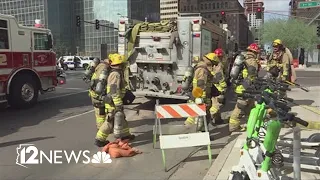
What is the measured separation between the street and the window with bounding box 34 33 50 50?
6.42ft

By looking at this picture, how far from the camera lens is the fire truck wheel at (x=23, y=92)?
1122 cm

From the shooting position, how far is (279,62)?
9.47 metres

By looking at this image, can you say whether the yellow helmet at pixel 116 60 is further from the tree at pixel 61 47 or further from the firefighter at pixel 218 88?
the tree at pixel 61 47

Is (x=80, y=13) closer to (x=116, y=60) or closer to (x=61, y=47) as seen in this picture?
(x=61, y=47)

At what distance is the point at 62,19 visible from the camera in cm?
8481

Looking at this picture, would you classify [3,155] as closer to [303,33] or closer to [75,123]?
[75,123]

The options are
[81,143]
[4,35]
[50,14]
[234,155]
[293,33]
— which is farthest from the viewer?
[50,14]

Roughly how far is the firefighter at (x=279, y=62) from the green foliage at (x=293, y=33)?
41.7m

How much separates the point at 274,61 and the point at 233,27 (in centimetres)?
10573

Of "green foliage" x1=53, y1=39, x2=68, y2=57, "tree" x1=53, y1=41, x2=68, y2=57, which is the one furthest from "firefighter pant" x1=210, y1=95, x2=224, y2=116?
"green foliage" x1=53, y1=39, x2=68, y2=57

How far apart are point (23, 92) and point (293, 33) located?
45879 millimetres

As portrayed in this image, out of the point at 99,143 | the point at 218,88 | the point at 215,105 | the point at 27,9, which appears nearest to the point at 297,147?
the point at 99,143

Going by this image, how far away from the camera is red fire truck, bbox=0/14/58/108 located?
35.5 ft

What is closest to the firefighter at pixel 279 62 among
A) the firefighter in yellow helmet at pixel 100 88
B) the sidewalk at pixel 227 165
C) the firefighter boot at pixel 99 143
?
the sidewalk at pixel 227 165
